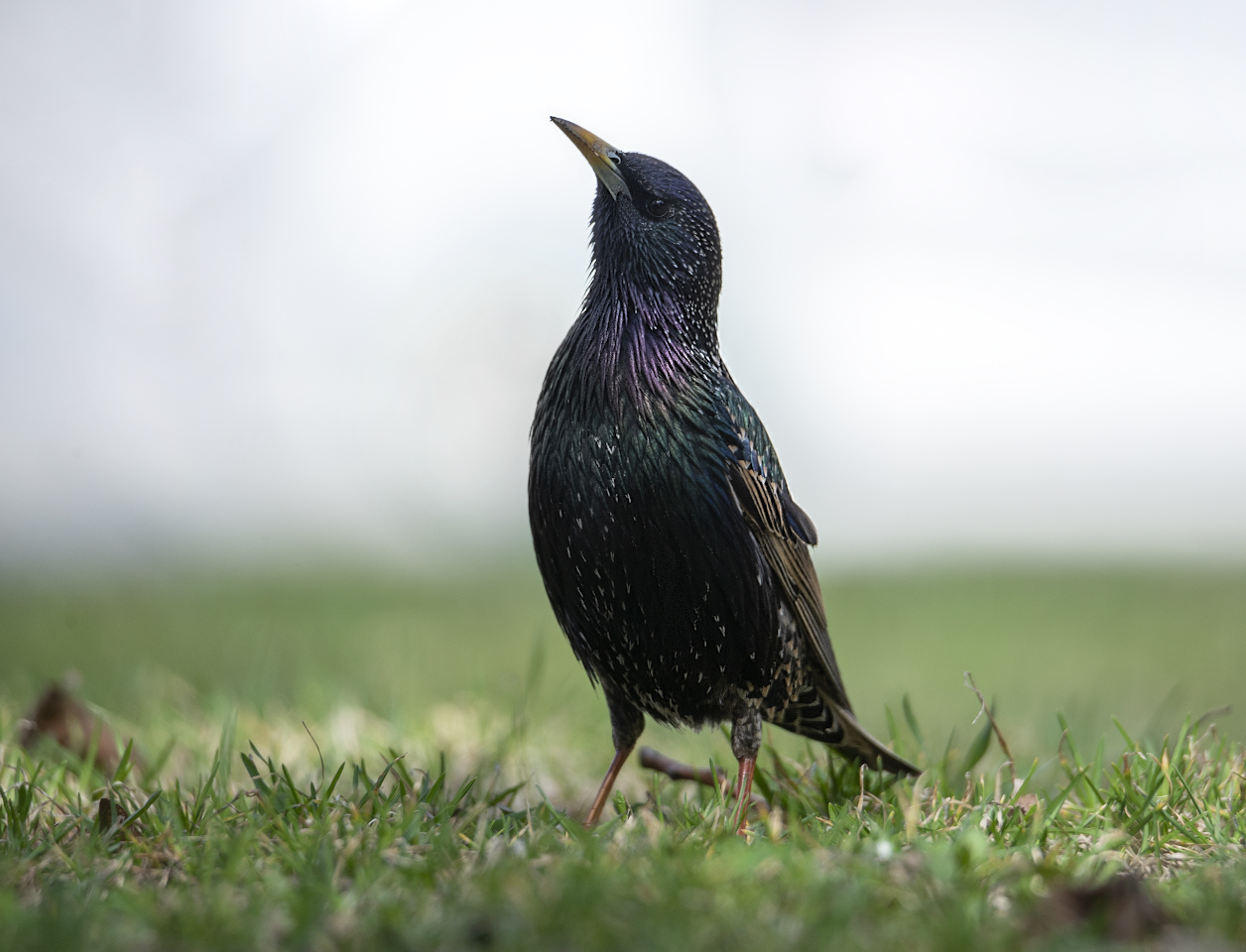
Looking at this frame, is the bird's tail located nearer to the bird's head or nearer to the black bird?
the black bird

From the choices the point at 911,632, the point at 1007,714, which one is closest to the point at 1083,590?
the point at 911,632

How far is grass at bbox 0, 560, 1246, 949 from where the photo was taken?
6.02 ft

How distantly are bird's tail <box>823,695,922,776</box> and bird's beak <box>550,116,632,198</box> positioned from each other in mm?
1776

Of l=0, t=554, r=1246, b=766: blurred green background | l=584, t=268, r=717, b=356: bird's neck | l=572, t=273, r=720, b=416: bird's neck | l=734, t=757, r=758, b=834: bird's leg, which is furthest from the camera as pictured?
l=0, t=554, r=1246, b=766: blurred green background

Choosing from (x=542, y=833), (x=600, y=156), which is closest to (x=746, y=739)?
(x=542, y=833)

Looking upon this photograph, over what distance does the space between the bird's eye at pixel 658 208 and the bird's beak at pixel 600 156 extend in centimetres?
7

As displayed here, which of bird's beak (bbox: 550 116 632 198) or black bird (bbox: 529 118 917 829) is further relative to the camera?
bird's beak (bbox: 550 116 632 198)

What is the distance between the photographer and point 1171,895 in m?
2.14

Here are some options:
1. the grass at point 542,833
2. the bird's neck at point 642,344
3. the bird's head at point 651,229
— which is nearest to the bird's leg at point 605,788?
the grass at point 542,833

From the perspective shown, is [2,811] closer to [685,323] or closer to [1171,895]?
[685,323]

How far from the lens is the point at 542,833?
246cm

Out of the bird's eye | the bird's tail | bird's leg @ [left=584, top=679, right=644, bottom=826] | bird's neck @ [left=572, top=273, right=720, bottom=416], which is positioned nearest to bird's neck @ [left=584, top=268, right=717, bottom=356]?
bird's neck @ [left=572, top=273, right=720, bottom=416]

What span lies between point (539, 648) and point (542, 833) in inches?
67.0

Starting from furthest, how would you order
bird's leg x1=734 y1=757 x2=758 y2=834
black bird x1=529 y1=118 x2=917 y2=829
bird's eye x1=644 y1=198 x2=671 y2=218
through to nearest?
bird's eye x1=644 y1=198 x2=671 y2=218
black bird x1=529 y1=118 x2=917 y2=829
bird's leg x1=734 y1=757 x2=758 y2=834
